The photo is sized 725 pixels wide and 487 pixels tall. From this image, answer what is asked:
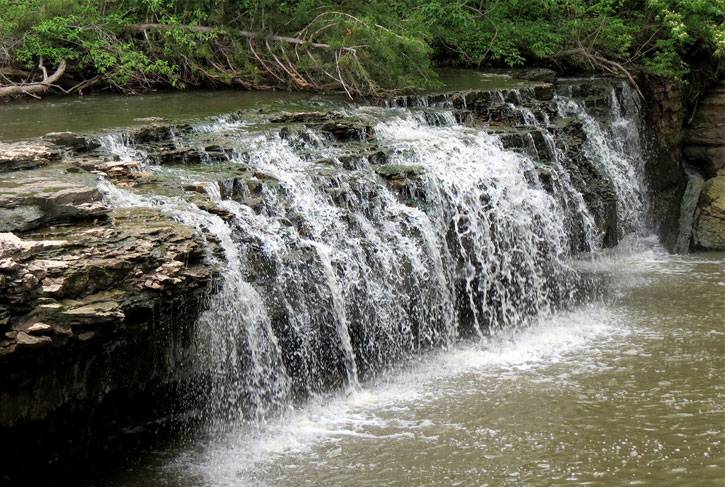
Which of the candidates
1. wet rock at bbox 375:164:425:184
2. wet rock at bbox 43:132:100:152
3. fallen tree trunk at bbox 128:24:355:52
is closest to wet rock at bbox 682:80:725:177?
fallen tree trunk at bbox 128:24:355:52

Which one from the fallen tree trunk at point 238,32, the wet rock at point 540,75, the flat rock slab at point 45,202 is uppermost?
the fallen tree trunk at point 238,32

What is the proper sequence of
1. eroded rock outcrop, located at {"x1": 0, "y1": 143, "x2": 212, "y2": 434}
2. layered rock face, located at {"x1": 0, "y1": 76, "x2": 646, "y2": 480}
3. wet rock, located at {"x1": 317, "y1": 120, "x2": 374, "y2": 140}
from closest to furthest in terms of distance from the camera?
eroded rock outcrop, located at {"x1": 0, "y1": 143, "x2": 212, "y2": 434} → layered rock face, located at {"x1": 0, "y1": 76, "x2": 646, "y2": 480} → wet rock, located at {"x1": 317, "y1": 120, "x2": 374, "y2": 140}

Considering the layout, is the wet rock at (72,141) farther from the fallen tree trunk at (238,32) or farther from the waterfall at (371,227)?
the fallen tree trunk at (238,32)

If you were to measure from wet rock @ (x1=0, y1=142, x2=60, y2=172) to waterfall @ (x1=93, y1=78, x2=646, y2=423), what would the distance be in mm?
813

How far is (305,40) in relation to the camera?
12.5 meters

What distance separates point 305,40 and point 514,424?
8.37m

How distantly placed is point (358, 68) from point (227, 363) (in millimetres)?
6537

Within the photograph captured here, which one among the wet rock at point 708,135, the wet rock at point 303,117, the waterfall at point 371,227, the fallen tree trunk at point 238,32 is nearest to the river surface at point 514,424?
the waterfall at point 371,227

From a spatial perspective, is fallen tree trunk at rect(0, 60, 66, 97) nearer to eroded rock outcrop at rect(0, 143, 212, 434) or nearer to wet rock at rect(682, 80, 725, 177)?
eroded rock outcrop at rect(0, 143, 212, 434)

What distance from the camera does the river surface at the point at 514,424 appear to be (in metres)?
5.25

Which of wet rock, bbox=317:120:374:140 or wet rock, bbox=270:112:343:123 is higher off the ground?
wet rock, bbox=270:112:343:123

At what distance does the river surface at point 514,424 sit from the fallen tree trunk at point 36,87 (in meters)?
7.95

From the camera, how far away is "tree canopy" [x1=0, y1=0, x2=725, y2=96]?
39.3ft

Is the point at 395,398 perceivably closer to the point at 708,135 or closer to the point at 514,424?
the point at 514,424
